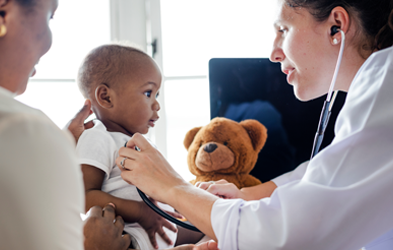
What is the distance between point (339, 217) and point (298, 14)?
58cm

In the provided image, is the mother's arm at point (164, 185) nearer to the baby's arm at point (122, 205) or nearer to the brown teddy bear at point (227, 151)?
the baby's arm at point (122, 205)

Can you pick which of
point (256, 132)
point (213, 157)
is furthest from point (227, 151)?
point (256, 132)

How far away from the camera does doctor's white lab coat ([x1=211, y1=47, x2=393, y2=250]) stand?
582 millimetres

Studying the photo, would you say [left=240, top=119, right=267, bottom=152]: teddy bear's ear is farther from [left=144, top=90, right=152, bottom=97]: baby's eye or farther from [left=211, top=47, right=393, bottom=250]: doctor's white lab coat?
[left=211, top=47, right=393, bottom=250]: doctor's white lab coat

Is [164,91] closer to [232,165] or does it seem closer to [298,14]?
[232,165]

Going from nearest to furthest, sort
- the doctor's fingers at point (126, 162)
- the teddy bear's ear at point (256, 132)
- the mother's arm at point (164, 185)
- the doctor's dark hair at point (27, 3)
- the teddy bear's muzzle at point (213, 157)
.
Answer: the doctor's dark hair at point (27, 3)
the mother's arm at point (164, 185)
the doctor's fingers at point (126, 162)
the teddy bear's muzzle at point (213, 157)
the teddy bear's ear at point (256, 132)

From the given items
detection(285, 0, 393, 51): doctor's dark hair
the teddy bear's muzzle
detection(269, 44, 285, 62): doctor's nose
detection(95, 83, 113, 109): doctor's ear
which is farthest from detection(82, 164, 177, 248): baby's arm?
detection(285, 0, 393, 51): doctor's dark hair

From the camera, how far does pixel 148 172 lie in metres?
0.78

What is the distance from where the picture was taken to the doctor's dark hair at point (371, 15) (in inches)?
31.1

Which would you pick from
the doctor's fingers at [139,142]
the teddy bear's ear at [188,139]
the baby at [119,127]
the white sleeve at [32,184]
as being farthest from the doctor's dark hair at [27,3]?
the teddy bear's ear at [188,139]

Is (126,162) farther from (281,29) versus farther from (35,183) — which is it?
(281,29)

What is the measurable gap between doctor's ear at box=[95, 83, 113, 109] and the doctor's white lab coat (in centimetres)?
64

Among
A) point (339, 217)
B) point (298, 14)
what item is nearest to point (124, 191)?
point (339, 217)

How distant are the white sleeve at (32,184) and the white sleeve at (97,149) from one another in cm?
61
